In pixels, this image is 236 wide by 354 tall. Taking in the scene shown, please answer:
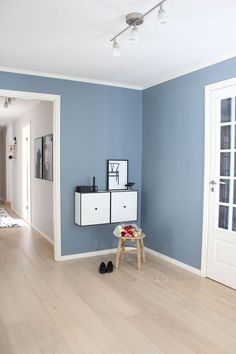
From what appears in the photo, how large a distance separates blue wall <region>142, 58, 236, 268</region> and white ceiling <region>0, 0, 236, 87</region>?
0.23 m

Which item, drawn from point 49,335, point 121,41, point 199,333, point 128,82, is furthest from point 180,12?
point 49,335

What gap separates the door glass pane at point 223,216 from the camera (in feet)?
10.9

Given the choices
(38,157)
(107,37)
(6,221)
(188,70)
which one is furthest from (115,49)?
(6,221)

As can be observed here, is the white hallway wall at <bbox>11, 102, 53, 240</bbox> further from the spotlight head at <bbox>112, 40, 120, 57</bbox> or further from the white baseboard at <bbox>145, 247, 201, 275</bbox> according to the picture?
the spotlight head at <bbox>112, 40, 120, 57</bbox>

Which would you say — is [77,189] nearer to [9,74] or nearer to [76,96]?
[76,96]

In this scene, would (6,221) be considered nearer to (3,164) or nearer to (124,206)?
(124,206)

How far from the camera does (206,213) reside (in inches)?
138

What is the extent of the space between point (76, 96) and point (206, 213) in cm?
219

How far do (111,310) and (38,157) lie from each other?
3532 mm

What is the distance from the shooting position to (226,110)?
3.27 meters

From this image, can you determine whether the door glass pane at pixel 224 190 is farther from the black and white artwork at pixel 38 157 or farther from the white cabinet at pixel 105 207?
the black and white artwork at pixel 38 157

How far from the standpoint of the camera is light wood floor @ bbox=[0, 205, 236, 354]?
7.32 ft

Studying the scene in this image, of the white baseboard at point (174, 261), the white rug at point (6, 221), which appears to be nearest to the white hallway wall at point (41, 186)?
the white rug at point (6, 221)

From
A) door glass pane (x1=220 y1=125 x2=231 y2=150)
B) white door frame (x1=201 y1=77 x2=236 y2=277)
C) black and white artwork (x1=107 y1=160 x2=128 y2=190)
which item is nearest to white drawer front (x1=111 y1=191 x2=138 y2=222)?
black and white artwork (x1=107 y1=160 x2=128 y2=190)
